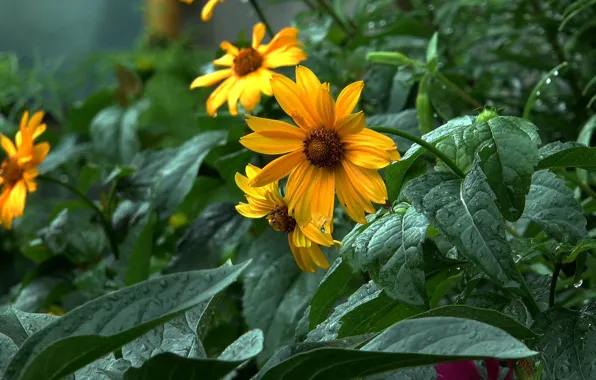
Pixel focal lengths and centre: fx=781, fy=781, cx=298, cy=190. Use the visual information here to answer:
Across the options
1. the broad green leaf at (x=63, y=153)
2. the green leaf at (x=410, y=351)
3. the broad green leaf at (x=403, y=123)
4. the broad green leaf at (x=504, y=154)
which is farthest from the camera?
the broad green leaf at (x=63, y=153)

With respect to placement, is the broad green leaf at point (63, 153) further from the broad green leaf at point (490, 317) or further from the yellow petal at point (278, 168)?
the broad green leaf at point (490, 317)

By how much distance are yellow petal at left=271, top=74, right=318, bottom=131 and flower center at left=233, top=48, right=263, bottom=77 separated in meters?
0.25

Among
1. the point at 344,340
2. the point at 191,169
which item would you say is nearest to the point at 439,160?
the point at 344,340

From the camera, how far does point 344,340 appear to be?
34 centimetres

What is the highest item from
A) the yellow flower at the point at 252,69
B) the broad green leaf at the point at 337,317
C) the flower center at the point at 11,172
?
the yellow flower at the point at 252,69

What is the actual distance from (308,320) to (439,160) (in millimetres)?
148

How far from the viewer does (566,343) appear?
38cm

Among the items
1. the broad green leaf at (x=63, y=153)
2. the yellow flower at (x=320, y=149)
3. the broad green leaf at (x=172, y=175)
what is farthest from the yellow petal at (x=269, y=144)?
the broad green leaf at (x=63, y=153)

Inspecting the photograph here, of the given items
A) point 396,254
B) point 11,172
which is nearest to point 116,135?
point 11,172

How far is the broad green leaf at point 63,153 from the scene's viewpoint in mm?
1003

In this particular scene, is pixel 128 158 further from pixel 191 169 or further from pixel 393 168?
pixel 393 168

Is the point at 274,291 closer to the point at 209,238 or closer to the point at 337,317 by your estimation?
the point at 209,238

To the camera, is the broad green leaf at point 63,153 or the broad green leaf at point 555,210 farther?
the broad green leaf at point 63,153

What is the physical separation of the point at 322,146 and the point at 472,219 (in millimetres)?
88
